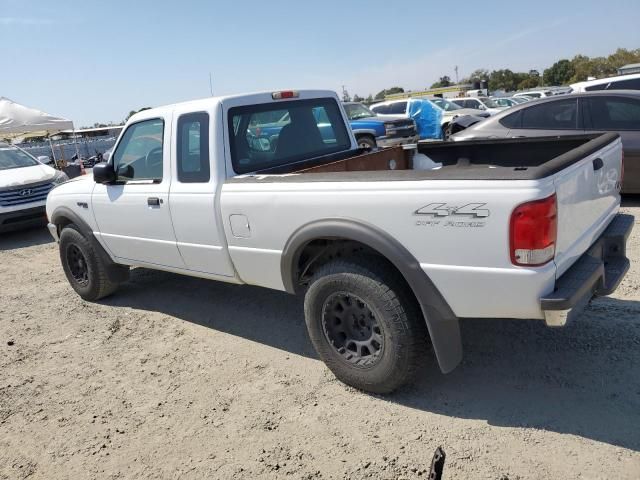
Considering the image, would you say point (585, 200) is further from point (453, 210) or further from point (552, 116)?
point (552, 116)

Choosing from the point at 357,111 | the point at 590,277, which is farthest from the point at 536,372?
the point at 357,111

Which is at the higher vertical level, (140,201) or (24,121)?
(24,121)

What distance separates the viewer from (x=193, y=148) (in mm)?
4094

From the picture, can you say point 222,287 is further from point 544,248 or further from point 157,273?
point 544,248

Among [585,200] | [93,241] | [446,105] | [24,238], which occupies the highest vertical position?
[585,200]

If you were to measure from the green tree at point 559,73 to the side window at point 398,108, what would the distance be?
194 feet

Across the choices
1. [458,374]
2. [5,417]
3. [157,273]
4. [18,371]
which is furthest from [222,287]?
[458,374]

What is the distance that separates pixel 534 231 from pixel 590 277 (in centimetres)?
54

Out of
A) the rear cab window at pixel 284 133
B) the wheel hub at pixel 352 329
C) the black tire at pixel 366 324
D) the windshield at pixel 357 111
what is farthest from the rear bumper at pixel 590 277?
the windshield at pixel 357 111

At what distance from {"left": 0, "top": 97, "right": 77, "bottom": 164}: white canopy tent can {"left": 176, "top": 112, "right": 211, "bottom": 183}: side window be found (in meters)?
14.2

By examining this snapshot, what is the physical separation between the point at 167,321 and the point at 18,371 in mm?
1251

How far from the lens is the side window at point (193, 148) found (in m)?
3.95

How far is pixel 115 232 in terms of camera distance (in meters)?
4.88

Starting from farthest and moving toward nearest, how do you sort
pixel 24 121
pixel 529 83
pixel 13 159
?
1. pixel 529 83
2. pixel 24 121
3. pixel 13 159
